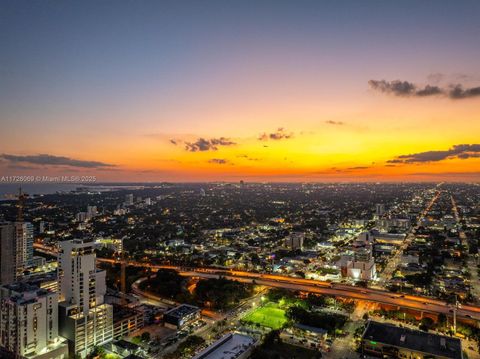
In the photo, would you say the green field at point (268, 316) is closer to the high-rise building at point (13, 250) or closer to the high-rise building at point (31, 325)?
the high-rise building at point (31, 325)

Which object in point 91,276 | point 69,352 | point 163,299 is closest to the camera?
point 69,352

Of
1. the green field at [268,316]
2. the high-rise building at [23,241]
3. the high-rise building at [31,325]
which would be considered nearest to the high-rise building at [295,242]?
the green field at [268,316]

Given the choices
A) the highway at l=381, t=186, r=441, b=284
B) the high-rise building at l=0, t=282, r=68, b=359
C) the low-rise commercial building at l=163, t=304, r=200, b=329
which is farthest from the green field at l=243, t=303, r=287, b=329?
the highway at l=381, t=186, r=441, b=284

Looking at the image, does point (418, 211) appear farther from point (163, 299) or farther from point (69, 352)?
point (69, 352)

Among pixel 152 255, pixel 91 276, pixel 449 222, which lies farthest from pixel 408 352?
pixel 449 222

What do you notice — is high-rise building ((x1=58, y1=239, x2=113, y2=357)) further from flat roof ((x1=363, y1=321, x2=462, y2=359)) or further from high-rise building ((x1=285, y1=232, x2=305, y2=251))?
high-rise building ((x1=285, y1=232, x2=305, y2=251))

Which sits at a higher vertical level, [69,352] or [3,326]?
[3,326]

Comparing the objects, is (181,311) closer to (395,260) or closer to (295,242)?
(295,242)

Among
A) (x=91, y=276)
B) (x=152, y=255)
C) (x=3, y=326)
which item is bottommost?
(x=152, y=255)
